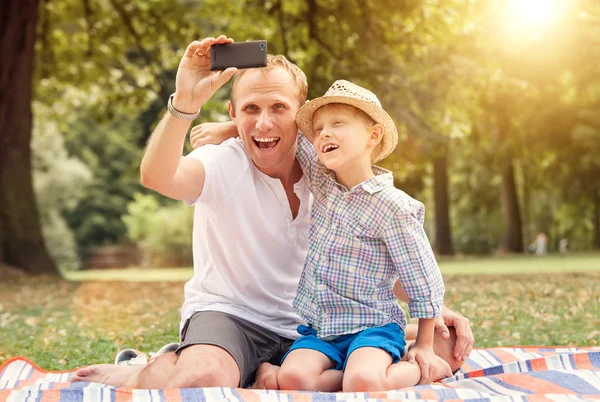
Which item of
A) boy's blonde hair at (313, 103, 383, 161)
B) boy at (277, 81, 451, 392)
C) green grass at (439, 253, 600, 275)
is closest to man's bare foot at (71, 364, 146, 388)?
boy at (277, 81, 451, 392)

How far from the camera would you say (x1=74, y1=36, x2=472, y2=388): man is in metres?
3.35

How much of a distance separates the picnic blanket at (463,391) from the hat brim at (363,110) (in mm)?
1170

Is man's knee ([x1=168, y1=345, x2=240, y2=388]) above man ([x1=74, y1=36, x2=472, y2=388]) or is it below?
below

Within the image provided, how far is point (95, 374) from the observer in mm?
3363

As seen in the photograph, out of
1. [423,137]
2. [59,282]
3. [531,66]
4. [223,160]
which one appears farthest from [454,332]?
[531,66]

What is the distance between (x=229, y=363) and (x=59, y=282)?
781cm

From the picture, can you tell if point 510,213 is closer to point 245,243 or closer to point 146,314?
point 146,314

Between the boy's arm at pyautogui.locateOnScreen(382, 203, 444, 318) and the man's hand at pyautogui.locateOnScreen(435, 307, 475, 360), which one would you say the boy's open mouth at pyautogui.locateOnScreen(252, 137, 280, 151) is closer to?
the boy's arm at pyautogui.locateOnScreen(382, 203, 444, 318)

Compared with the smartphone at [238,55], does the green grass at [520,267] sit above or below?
below

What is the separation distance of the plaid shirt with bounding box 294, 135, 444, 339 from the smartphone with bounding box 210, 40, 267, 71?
75 cm

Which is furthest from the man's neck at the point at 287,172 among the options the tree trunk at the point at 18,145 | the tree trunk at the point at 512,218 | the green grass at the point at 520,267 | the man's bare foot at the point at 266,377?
the tree trunk at the point at 512,218

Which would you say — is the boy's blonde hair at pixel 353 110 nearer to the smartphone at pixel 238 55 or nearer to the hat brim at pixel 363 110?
the hat brim at pixel 363 110

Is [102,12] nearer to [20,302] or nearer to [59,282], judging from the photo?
[59,282]

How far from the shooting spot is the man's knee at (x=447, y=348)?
11.6ft
